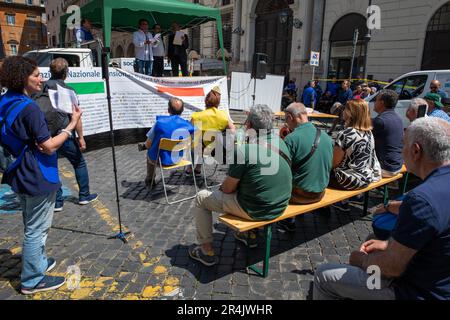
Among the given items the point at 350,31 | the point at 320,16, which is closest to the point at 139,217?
the point at 350,31

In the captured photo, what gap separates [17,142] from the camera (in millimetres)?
2436

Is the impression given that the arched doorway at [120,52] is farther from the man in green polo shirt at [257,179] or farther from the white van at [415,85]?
the man in green polo shirt at [257,179]

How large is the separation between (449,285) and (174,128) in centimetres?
353

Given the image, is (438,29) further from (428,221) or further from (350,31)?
(428,221)

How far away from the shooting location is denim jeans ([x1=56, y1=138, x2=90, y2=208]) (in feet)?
14.2

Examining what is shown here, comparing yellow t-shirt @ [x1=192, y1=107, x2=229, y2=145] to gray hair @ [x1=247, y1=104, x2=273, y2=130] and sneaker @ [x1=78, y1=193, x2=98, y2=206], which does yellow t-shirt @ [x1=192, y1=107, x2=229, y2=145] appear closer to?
sneaker @ [x1=78, y1=193, x2=98, y2=206]

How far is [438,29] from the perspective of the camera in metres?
14.4

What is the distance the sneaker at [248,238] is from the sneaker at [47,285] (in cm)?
174

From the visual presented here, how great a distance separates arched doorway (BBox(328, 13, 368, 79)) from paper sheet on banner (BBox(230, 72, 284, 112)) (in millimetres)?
6116

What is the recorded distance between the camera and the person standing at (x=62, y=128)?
3.91 m

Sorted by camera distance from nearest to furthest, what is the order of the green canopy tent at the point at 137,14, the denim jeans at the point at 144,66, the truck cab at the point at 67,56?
1. the green canopy tent at the point at 137,14
2. the truck cab at the point at 67,56
3. the denim jeans at the point at 144,66

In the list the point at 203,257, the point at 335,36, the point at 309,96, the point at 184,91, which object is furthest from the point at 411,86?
the point at 335,36

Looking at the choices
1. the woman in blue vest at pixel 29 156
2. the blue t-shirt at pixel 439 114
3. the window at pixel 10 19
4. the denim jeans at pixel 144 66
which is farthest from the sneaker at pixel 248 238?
the window at pixel 10 19

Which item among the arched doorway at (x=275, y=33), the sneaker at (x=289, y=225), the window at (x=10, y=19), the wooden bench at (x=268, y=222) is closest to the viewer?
the wooden bench at (x=268, y=222)
